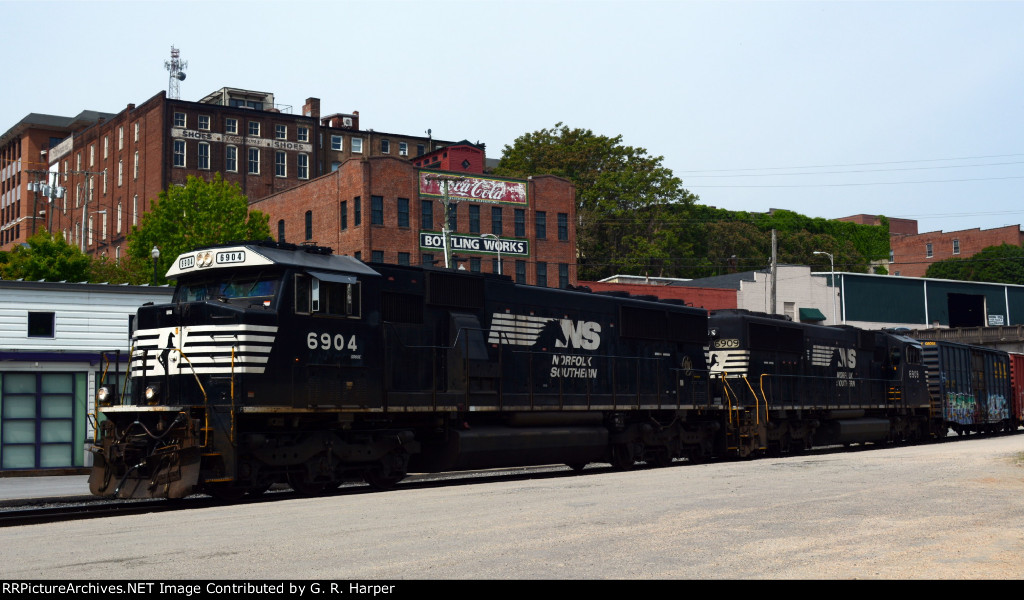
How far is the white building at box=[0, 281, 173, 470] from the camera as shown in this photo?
24.7 metres

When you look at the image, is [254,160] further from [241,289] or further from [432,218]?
[241,289]

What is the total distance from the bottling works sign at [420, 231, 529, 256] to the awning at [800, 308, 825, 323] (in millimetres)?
21442

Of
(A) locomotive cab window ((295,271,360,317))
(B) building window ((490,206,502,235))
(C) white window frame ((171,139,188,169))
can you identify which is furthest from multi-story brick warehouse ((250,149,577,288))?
(A) locomotive cab window ((295,271,360,317))

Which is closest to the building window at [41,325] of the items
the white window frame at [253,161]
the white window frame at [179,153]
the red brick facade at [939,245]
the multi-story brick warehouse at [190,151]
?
the multi-story brick warehouse at [190,151]

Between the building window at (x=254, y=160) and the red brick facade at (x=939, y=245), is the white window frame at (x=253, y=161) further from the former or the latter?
the red brick facade at (x=939, y=245)

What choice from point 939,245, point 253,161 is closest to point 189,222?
point 253,161

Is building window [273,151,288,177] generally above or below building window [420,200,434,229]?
above

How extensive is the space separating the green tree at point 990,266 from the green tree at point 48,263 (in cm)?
9731

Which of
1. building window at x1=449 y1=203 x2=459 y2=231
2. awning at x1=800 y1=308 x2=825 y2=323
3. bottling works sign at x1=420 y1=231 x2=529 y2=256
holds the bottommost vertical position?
awning at x1=800 y1=308 x2=825 y2=323

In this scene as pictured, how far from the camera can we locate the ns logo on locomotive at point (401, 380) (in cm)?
1483

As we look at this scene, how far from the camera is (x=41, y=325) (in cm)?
2594

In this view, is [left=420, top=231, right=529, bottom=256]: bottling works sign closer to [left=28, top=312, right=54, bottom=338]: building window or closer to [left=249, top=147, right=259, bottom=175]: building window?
[left=249, top=147, right=259, bottom=175]: building window
